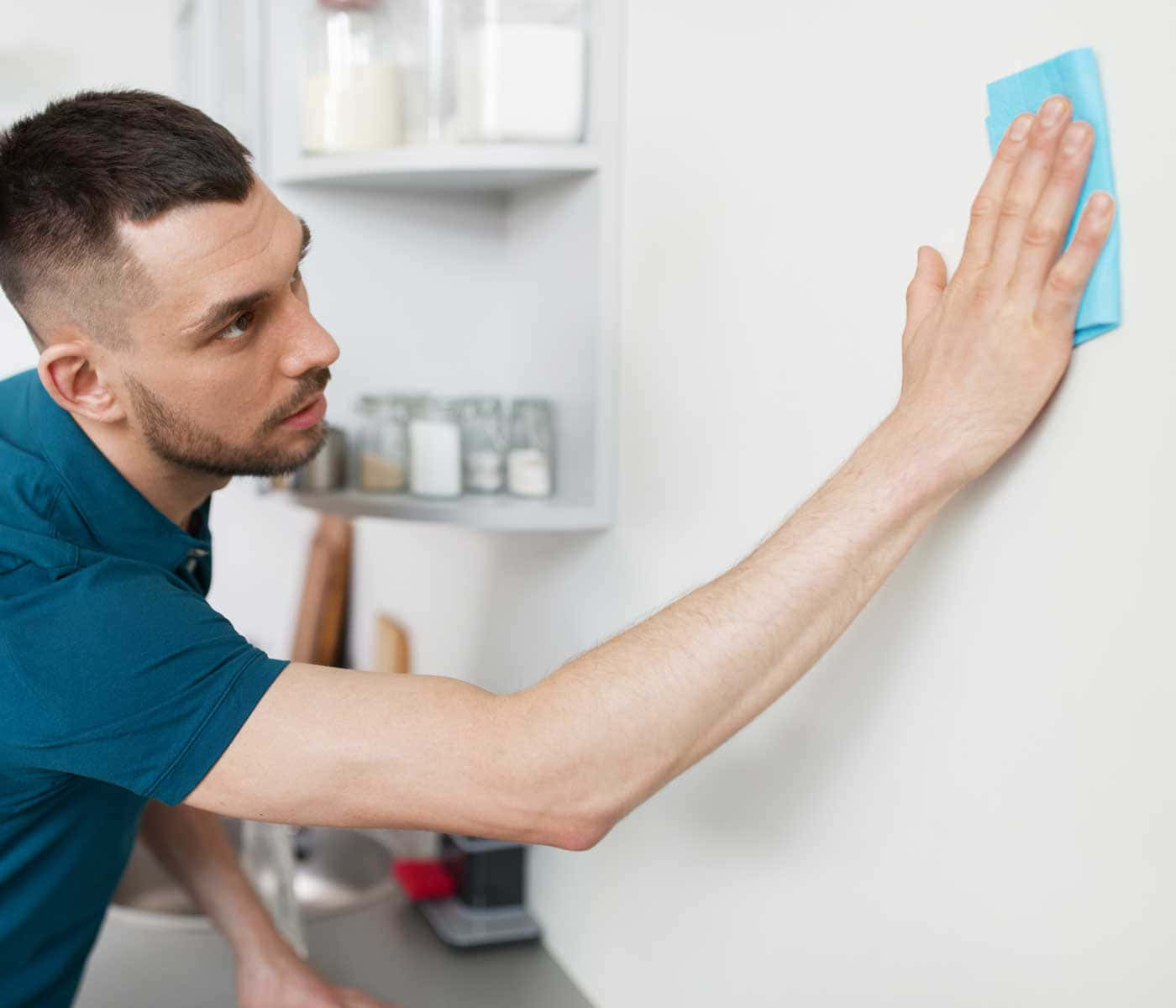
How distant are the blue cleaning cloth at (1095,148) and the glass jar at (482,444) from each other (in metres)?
0.70

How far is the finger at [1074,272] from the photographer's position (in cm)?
64

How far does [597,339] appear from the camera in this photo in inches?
47.4

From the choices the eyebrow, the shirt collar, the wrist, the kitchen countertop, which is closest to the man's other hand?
the kitchen countertop

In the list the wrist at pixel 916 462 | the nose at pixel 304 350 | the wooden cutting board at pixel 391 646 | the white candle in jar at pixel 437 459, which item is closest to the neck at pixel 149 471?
the nose at pixel 304 350

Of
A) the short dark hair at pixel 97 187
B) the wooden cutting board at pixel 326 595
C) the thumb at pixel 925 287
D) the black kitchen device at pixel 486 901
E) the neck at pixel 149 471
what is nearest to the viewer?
the thumb at pixel 925 287

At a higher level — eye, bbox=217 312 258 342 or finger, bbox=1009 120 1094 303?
finger, bbox=1009 120 1094 303

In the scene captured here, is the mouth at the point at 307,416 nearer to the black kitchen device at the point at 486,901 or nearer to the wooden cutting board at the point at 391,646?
the black kitchen device at the point at 486,901

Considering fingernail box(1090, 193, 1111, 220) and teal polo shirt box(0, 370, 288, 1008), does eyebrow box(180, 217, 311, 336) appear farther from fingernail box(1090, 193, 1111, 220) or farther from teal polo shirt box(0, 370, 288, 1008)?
fingernail box(1090, 193, 1111, 220)

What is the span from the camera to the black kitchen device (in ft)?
4.67

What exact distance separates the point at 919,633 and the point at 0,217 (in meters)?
0.74

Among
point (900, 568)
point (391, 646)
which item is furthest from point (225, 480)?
point (391, 646)

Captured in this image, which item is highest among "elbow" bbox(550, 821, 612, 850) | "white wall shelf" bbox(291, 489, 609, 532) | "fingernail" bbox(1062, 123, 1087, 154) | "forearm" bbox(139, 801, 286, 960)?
"fingernail" bbox(1062, 123, 1087, 154)

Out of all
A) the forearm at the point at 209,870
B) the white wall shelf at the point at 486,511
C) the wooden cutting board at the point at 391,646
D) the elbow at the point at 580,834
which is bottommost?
the forearm at the point at 209,870

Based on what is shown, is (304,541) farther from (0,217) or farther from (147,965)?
(0,217)
